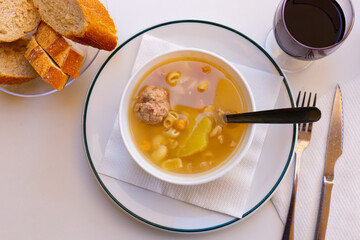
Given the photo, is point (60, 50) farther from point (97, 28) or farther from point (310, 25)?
point (310, 25)

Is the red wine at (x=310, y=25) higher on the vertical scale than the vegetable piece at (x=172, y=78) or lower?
higher

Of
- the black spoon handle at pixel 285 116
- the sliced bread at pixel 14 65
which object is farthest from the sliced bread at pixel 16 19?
the black spoon handle at pixel 285 116

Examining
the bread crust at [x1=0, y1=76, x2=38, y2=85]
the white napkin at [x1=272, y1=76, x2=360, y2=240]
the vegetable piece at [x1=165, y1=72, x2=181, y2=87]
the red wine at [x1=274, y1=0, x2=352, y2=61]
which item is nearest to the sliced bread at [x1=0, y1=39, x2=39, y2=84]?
the bread crust at [x1=0, y1=76, x2=38, y2=85]

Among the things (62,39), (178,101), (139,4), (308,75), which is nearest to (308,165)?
(308,75)

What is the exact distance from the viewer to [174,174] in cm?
120

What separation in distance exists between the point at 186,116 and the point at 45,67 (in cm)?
60

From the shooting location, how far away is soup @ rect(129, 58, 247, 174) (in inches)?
48.0

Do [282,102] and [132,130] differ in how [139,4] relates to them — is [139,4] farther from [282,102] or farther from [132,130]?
[282,102]

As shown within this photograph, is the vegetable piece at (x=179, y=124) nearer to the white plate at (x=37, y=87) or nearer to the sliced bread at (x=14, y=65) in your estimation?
the white plate at (x=37, y=87)

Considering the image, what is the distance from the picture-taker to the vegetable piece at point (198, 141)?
48.1 inches

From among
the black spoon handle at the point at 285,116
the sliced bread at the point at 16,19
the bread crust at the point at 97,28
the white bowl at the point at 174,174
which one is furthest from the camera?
the sliced bread at the point at 16,19

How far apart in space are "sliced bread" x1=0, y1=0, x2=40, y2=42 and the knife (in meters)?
1.33

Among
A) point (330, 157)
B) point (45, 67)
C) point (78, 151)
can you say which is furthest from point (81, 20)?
point (330, 157)

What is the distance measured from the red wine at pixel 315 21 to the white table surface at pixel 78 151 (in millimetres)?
177
